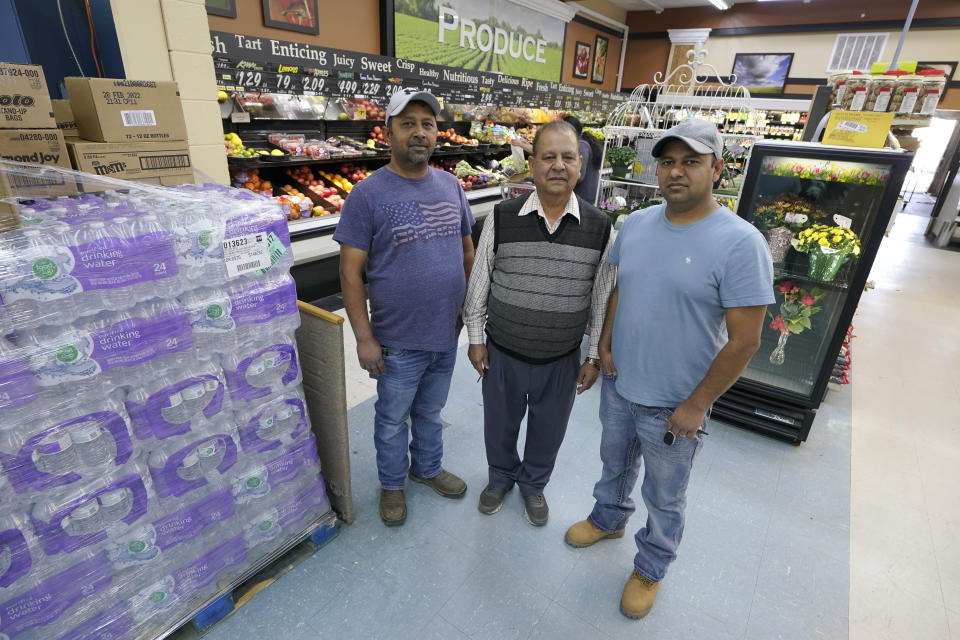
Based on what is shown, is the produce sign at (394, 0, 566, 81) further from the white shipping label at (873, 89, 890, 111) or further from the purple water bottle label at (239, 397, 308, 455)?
the purple water bottle label at (239, 397, 308, 455)

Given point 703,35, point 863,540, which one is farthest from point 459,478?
point 703,35

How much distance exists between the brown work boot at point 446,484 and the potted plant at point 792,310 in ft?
7.66

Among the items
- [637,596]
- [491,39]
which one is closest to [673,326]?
[637,596]

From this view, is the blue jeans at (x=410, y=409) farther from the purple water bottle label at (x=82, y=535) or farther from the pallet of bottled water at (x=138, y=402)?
the purple water bottle label at (x=82, y=535)

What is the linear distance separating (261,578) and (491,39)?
836 cm

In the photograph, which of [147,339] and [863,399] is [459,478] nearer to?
[147,339]

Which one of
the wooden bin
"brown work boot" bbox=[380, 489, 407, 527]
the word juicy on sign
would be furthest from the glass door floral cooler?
the word juicy on sign

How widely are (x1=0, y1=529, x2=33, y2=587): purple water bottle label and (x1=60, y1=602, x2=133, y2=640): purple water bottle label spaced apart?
0.30 metres

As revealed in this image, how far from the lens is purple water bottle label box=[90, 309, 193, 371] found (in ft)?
4.27

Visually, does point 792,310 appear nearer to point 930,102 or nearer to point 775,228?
point 775,228

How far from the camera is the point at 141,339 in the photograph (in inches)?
53.8

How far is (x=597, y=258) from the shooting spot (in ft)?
6.14

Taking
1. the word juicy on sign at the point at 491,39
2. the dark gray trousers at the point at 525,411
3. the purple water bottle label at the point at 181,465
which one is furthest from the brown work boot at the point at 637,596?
the word juicy on sign at the point at 491,39

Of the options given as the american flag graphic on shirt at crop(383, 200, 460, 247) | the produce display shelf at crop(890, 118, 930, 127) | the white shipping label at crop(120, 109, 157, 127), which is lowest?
the american flag graphic on shirt at crop(383, 200, 460, 247)
